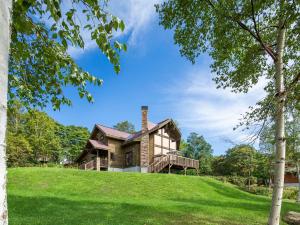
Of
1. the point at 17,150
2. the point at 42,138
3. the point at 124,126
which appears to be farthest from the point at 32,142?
the point at 124,126

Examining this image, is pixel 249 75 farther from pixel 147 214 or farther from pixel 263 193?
pixel 263 193

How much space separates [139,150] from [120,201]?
1908 cm

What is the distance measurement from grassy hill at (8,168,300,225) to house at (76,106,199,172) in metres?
7.58

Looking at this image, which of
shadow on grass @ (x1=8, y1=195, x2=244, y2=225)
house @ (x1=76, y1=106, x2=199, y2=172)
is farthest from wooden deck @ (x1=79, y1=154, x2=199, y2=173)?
shadow on grass @ (x1=8, y1=195, x2=244, y2=225)

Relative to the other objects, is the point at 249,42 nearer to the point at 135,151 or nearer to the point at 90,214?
the point at 90,214

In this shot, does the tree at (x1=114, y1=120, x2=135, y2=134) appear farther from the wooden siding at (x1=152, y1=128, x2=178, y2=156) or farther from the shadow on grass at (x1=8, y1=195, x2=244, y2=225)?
the shadow on grass at (x1=8, y1=195, x2=244, y2=225)

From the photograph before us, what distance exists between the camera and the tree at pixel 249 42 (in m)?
7.15

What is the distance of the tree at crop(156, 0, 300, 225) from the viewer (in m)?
7.15

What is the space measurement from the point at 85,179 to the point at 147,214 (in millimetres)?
12406

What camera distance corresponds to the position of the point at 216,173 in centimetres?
5009

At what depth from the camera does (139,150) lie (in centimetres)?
3400

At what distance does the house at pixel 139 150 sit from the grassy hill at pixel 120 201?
24.9 feet

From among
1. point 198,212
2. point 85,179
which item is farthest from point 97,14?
point 85,179

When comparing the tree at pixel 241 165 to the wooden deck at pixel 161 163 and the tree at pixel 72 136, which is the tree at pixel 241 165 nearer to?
the wooden deck at pixel 161 163
